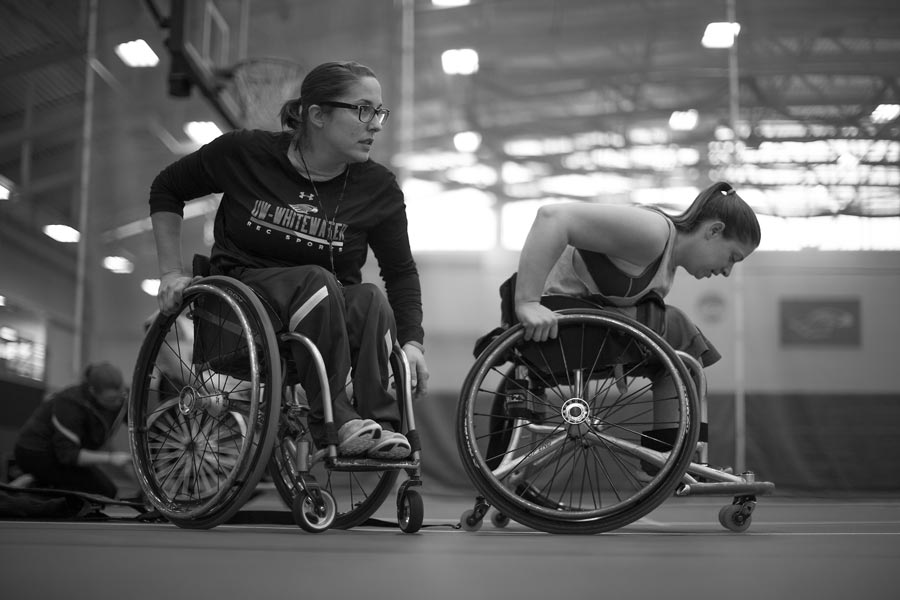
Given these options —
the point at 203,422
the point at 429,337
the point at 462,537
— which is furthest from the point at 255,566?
Result: the point at 429,337

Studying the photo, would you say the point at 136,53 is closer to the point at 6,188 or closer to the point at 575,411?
the point at 6,188

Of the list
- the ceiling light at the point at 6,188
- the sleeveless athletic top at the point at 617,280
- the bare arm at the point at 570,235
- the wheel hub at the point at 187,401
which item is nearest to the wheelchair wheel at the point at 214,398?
the wheel hub at the point at 187,401

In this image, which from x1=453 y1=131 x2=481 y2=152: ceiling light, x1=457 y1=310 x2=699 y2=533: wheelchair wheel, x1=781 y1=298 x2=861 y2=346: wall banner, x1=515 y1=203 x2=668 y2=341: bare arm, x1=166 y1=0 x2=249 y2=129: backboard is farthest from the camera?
x1=453 y1=131 x2=481 y2=152: ceiling light

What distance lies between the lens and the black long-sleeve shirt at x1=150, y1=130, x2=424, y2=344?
1.73 metres

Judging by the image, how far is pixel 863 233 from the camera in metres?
4.69

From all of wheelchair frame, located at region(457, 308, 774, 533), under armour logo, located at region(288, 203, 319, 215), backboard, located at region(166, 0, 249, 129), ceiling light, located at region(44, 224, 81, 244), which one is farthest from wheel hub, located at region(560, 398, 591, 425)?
ceiling light, located at region(44, 224, 81, 244)

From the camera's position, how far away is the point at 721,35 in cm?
493

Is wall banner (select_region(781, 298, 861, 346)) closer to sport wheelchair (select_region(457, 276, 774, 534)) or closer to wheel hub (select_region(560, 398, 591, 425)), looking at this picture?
sport wheelchair (select_region(457, 276, 774, 534))

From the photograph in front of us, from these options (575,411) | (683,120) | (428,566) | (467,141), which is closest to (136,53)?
(467,141)

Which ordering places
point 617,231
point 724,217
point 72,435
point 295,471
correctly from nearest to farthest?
point 295,471 < point 617,231 < point 724,217 < point 72,435

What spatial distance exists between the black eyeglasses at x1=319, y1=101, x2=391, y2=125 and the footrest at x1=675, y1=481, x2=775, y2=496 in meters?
0.86

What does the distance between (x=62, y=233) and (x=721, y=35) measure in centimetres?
339

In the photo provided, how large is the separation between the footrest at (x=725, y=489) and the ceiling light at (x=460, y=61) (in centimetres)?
362

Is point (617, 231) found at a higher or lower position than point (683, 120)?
lower
